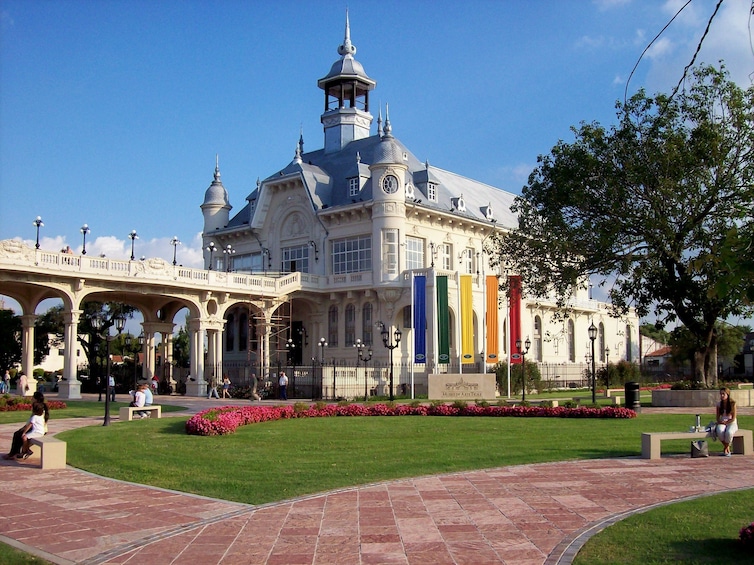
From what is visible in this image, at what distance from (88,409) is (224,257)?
2856cm

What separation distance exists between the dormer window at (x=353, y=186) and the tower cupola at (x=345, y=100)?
764 cm

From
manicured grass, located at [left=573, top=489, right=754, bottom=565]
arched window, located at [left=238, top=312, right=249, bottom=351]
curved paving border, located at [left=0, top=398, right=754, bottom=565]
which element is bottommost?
curved paving border, located at [left=0, top=398, right=754, bottom=565]

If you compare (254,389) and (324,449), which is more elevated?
Result: (324,449)

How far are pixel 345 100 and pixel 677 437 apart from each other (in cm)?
4736

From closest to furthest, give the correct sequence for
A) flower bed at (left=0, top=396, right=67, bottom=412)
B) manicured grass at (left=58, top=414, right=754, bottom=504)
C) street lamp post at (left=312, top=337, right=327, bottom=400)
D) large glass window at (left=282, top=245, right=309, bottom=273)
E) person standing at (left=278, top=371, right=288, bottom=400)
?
manicured grass at (left=58, top=414, right=754, bottom=504), flower bed at (left=0, top=396, right=67, bottom=412), person standing at (left=278, top=371, right=288, bottom=400), street lamp post at (left=312, top=337, right=327, bottom=400), large glass window at (left=282, top=245, right=309, bottom=273)

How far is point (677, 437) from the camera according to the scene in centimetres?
1617

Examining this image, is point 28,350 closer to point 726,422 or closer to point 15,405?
point 15,405

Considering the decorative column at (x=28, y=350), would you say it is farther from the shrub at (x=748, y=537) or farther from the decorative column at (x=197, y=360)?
the shrub at (x=748, y=537)

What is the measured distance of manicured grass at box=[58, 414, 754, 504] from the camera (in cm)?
1362

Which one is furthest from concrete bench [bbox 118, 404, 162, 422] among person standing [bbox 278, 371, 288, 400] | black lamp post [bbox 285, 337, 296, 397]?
black lamp post [bbox 285, 337, 296, 397]

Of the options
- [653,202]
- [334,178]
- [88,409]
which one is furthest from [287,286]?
[653,202]

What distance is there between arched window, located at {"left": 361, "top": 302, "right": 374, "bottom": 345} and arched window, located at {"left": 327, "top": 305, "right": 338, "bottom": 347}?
92.8 inches

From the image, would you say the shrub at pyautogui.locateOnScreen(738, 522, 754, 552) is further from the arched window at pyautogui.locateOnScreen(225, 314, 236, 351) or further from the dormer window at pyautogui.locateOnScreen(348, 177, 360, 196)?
the arched window at pyautogui.locateOnScreen(225, 314, 236, 351)

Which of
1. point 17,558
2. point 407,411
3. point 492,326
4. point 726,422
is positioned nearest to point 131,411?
point 407,411
